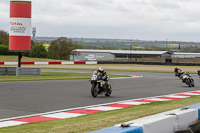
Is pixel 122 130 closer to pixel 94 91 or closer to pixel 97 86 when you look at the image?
pixel 94 91

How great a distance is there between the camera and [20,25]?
34.7 m

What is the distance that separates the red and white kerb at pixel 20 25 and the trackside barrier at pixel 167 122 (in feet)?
94.7

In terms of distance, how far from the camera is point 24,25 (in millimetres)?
34844

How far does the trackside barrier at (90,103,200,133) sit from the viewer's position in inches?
202

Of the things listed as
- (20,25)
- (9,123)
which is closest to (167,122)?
(9,123)

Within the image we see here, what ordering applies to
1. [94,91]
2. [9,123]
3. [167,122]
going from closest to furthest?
[167,122] → [9,123] → [94,91]

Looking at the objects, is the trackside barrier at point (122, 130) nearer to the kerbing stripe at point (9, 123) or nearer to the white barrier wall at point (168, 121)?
the white barrier wall at point (168, 121)

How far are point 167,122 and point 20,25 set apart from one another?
3016 cm

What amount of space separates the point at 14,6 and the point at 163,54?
9712 centimetres

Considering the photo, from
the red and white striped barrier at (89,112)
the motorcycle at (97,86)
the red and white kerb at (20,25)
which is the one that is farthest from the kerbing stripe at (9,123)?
the red and white kerb at (20,25)

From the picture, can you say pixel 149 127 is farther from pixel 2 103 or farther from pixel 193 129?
pixel 2 103

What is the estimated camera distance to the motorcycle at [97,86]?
1617 centimetres

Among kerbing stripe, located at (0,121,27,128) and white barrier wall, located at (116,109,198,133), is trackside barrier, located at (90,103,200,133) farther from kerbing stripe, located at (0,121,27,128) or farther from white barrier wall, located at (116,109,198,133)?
kerbing stripe, located at (0,121,27,128)

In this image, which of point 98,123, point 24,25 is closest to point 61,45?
point 24,25
